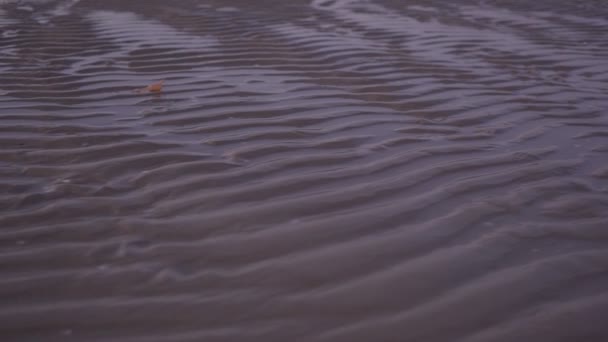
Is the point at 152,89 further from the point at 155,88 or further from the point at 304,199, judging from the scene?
the point at 304,199

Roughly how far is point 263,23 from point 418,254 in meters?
4.48

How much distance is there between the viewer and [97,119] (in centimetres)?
262

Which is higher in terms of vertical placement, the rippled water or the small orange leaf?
the small orange leaf

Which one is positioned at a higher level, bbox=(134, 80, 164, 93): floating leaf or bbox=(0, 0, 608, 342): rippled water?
bbox=(134, 80, 164, 93): floating leaf

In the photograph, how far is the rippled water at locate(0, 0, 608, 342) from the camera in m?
1.29

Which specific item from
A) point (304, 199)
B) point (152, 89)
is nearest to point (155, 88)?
point (152, 89)

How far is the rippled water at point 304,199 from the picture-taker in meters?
1.29

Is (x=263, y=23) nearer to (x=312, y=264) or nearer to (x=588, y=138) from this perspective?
(x=588, y=138)

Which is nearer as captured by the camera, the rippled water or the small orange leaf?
the rippled water

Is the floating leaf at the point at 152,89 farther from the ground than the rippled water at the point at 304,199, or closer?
farther from the ground

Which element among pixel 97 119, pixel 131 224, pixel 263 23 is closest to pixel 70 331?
pixel 131 224

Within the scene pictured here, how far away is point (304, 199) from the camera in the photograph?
5.97 feet

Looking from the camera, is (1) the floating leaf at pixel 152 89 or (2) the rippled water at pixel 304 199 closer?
(2) the rippled water at pixel 304 199

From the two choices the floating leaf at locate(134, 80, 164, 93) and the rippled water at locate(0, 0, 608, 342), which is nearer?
the rippled water at locate(0, 0, 608, 342)
